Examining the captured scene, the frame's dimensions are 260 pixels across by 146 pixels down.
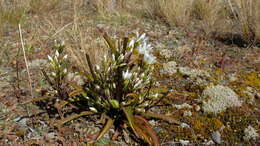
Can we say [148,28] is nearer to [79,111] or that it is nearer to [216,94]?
[216,94]

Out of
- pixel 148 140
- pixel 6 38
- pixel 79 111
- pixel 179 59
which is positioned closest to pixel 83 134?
pixel 79 111

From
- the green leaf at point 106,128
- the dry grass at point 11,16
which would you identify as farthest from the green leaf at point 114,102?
the dry grass at point 11,16

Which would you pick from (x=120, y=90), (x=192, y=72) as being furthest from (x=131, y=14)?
(x=120, y=90)

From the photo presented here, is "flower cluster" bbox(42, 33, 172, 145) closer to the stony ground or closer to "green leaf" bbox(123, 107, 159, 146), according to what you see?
"green leaf" bbox(123, 107, 159, 146)

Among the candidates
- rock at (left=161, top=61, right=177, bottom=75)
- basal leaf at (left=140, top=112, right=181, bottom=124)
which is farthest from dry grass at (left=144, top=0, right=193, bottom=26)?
basal leaf at (left=140, top=112, right=181, bottom=124)

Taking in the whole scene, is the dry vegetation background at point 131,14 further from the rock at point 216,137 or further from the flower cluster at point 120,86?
the rock at point 216,137

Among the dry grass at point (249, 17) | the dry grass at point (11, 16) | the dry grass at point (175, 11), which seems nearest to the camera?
the dry grass at point (249, 17)

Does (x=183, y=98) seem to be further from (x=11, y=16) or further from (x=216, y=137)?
(x=11, y=16)
